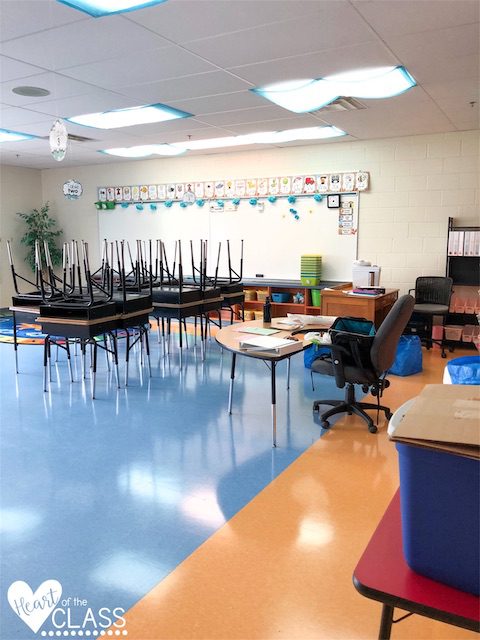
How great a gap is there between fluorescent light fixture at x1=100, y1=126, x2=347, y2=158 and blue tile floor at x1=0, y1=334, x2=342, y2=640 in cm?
319

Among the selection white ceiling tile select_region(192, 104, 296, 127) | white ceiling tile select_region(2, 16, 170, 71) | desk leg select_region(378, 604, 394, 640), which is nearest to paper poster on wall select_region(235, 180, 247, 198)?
white ceiling tile select_region(192, 104, 296, 127)

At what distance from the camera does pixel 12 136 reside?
268 inches

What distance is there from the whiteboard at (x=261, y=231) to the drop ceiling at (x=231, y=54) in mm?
1945

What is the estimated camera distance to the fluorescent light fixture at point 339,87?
4145 mm

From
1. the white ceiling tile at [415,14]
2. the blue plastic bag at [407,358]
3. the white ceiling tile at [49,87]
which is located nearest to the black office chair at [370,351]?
the blue plastic bag at [407,358]

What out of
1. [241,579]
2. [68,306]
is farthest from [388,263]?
[241,579]

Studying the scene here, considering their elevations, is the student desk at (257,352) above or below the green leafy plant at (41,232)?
below

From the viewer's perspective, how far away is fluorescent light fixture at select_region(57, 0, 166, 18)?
2846 millimetres

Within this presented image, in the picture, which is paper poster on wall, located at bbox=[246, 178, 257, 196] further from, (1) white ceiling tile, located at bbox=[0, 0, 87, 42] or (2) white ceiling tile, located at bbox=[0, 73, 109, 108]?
(1) white ceiling tile, located at bbox=[0, 0, 87, 42]

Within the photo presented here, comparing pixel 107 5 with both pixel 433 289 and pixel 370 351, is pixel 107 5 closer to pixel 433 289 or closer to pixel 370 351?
pixel 370 351

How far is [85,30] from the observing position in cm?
322

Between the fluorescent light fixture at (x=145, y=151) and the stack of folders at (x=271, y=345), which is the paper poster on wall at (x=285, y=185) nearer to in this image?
the fluorescent light fixture at (x=145, y=151)

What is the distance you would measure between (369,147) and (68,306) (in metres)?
4.81

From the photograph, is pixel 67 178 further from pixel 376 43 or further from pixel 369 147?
pixel 376 43
